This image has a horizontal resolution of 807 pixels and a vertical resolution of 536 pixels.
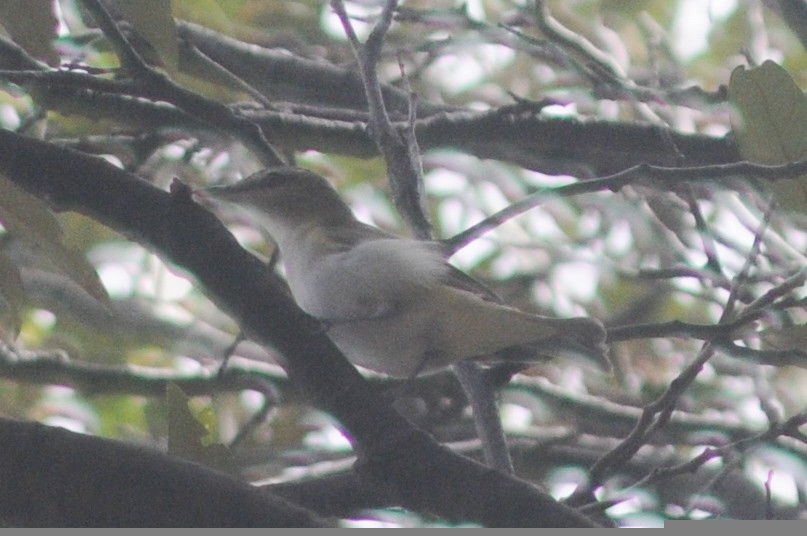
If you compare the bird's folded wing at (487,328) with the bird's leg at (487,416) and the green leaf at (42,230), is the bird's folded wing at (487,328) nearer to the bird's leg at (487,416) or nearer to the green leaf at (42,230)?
the bird's leg at (487,416)

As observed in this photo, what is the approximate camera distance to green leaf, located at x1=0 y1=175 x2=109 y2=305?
1.88 meters

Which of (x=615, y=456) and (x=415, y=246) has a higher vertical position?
(x=415, y=246)

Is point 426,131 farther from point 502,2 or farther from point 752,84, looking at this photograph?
point 502,2

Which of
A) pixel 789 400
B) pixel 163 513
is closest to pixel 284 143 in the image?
pixel 163 513

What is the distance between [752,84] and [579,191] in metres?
0.48

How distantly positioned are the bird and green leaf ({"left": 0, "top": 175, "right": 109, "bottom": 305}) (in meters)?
0.63

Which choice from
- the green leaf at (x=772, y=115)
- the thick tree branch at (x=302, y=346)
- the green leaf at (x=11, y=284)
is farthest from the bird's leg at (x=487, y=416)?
the green leaf at (x=11, y=284)

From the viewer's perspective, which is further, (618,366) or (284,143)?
(618,366)

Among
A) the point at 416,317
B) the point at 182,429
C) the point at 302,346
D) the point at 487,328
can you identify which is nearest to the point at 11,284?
the point at 182,429

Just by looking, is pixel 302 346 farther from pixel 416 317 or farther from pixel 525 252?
pixel 525 252

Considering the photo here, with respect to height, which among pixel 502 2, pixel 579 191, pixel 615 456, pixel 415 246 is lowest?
pixel 615 456

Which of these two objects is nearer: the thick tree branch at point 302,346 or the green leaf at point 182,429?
the thick tree branch at point 302,346

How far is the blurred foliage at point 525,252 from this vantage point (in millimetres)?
2994

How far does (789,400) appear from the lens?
4387mm
